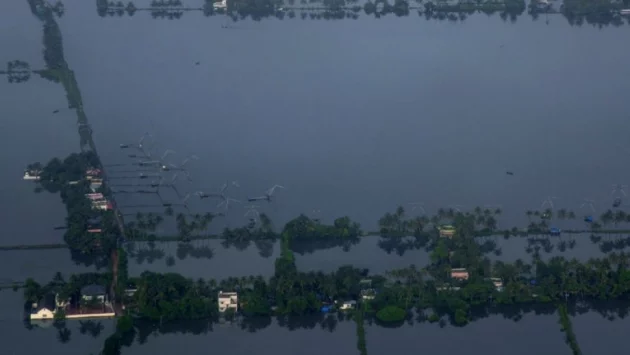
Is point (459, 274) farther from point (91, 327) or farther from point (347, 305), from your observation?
point (91, 327)

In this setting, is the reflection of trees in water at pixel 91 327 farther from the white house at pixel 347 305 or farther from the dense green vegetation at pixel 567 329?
the dense green vegetation at pixel 567 329

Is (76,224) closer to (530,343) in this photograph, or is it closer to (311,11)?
(530,343)

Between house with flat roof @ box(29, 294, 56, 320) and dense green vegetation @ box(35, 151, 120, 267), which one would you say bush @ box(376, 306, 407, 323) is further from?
house with flat roof @ box(29, 294, 56, 320)

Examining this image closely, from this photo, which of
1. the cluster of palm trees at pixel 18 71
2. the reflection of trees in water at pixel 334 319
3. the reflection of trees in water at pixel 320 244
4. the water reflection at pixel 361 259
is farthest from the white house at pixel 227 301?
the cluster of palm trees at pixel 18 71

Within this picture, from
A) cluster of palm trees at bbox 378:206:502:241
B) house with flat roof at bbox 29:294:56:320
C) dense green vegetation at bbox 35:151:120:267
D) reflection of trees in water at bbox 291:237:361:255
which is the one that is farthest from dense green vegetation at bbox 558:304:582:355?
house with flat roof at bbox 29:294:56:320

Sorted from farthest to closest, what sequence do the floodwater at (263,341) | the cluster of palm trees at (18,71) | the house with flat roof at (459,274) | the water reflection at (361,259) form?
the cluster of palm trees at (18,71) < the water reflection at (361,259) < the house with flat roof at (459,274) < the floodwater at (263,341)

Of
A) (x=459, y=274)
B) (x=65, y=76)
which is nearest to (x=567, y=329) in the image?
(x=459, y=274)

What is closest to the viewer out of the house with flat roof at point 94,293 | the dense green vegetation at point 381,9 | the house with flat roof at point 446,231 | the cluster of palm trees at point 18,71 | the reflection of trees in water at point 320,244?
the house with flat roof at point 94,293
